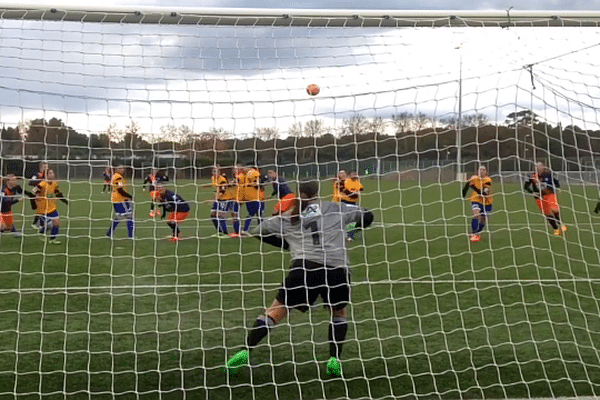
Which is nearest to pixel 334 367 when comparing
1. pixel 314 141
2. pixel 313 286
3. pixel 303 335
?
pixel 313 286

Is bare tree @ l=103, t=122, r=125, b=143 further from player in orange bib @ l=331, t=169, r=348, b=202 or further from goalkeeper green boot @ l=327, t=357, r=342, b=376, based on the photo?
goalkeeper green boot @ l=327, t=357, r=342, b=376

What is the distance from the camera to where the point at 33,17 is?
19.2ft

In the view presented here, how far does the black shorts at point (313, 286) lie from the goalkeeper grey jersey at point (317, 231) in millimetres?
65

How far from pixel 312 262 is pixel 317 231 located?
0.26 metres

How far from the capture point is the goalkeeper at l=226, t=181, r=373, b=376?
19.4 ft

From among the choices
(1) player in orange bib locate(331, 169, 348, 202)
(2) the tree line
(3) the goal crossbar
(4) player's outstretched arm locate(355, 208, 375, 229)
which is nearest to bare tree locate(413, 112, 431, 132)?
(2) the tree line

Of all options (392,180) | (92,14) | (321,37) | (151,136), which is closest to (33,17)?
(92,14)

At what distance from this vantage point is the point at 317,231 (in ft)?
19.8

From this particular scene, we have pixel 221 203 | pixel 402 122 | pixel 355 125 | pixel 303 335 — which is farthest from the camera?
pixel 221 203

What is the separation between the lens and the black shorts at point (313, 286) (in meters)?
5.92

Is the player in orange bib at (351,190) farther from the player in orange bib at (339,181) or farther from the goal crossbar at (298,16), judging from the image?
the goal crossbar at (298,16)

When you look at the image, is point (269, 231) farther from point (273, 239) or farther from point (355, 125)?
point (355, 125)

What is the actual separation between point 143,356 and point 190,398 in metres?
1.20

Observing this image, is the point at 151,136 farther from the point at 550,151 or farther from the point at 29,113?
the point at 550,151
